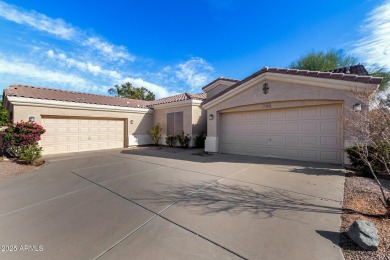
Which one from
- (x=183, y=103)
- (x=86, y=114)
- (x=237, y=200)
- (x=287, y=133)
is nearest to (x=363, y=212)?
(x=237, y=200)

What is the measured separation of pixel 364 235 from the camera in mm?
2543

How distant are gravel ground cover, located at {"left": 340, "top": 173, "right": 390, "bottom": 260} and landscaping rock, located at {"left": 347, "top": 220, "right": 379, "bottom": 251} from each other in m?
0.06

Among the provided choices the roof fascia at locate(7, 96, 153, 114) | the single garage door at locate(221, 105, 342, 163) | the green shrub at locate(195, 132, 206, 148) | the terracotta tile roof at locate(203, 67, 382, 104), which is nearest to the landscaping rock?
the single garage door at locate(221, 105, 342, 163)

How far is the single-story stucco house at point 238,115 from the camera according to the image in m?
7.58

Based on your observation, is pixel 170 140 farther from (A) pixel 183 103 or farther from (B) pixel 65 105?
(B) pixel 65 105

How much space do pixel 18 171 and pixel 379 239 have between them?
415 inches

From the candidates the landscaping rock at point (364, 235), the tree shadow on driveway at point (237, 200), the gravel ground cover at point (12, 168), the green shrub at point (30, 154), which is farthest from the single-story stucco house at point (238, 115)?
the landscaping rock at point (364, 235)

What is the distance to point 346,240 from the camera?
8.85 ft

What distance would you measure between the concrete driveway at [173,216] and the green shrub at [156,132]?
32.1 feet

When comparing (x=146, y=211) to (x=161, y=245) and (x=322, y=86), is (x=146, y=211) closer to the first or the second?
(x=161, y=245)

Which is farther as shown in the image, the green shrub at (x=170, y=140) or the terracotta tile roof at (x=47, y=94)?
the green shrub at (x=170, y=140)

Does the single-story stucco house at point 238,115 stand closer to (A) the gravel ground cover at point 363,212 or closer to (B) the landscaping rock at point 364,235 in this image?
(A) the gravel ground cover at point 363,212

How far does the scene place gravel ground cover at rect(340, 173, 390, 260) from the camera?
95.6 inches

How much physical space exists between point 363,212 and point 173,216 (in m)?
3.60
